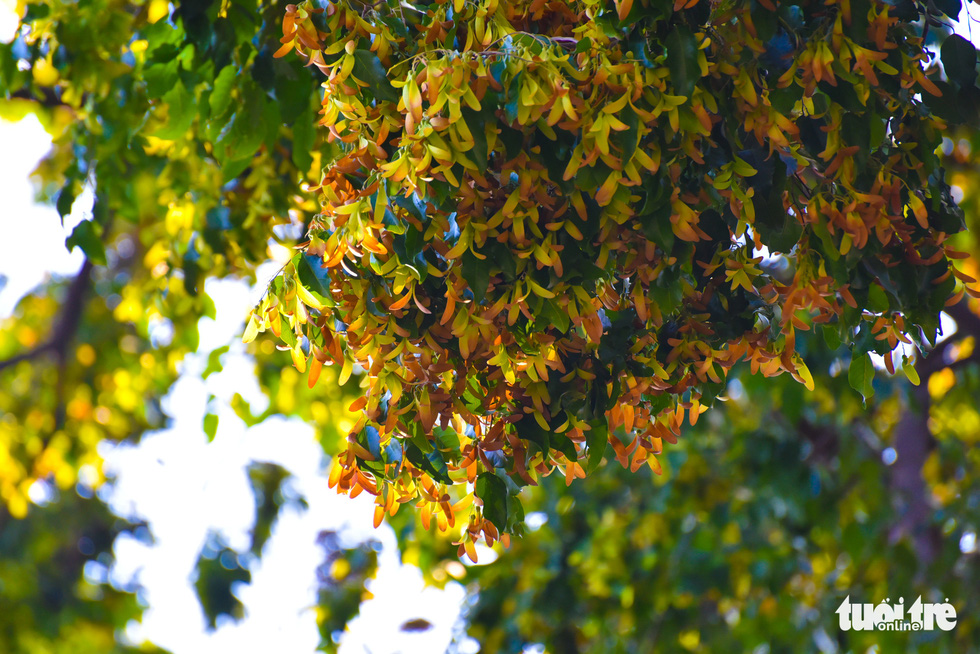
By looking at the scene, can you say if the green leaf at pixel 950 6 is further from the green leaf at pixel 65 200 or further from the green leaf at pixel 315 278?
the green leaf at pixel 65 200

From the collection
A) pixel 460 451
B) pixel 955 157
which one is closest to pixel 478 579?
pixel 955 157

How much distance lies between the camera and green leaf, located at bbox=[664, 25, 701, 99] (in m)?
0.96

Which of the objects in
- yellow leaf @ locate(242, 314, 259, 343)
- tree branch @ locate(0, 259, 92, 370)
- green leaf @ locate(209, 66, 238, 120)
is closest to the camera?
yellow leaf @ locate(242, 314, 259, 343)

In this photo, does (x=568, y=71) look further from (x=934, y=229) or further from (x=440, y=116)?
(x=934, y=229)

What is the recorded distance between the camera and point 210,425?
8.38 ft

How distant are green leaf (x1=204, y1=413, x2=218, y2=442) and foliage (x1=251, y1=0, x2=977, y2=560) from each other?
4.95ft

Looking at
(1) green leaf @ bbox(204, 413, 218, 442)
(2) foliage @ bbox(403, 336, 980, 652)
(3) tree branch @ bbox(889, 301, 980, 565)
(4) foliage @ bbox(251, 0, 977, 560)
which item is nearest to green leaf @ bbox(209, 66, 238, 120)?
(4) foliage @ bbox(251, 0, 977, 560)

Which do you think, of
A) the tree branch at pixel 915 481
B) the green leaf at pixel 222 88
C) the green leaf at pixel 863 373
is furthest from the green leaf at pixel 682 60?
the tree branch at pixel 915 481

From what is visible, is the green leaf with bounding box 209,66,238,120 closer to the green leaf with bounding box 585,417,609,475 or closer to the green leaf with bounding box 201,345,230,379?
the green leaf with bounding box 585,417,609,475

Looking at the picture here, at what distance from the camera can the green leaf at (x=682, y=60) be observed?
955 millimetres

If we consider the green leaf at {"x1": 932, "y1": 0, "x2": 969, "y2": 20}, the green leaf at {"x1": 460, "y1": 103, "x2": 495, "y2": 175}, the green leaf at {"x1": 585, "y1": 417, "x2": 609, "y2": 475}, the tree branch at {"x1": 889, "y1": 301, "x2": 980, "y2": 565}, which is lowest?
the green leaf at {"x1": 585, "y1": 417, "x2": 609, "y2": 475}

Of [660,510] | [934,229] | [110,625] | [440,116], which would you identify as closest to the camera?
[440,116]

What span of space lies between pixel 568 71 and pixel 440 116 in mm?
143

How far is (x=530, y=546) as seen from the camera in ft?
13.8
